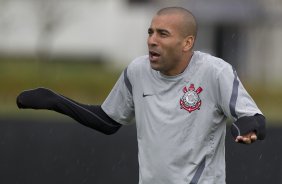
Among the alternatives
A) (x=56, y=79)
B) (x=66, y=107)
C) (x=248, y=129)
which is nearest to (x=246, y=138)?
(x=248, y=129)

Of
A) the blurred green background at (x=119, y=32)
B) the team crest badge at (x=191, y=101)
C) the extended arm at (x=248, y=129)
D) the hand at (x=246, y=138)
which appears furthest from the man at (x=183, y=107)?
the blurred green background at (x=119, y=32)

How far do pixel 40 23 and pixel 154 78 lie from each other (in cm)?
2767

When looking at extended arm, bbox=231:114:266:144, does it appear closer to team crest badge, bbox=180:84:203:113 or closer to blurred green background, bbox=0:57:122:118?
team crest badge, bbox=180:84:203:113

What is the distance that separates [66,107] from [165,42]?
0.88 m

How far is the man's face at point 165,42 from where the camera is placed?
21.6ft

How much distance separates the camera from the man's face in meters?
6.58

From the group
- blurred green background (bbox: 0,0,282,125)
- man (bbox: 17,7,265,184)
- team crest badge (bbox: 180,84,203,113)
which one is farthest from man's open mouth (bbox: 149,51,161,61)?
blurred green background (bbox: 0,0,282,125)

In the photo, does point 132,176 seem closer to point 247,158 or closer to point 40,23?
point 247,158

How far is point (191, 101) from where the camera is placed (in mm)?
6598

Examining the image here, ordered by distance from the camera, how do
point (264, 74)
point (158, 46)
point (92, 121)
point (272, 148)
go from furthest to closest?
point (264, 74) < point (272, 148) < point (92, 121) < point (158, 46)

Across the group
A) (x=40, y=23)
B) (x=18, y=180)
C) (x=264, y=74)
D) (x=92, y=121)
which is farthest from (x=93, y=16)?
(x=92, y=121)

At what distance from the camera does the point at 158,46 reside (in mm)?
6586

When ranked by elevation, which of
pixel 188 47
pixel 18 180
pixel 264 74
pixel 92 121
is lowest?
pixel 264 74

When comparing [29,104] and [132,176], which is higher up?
[29,104]
